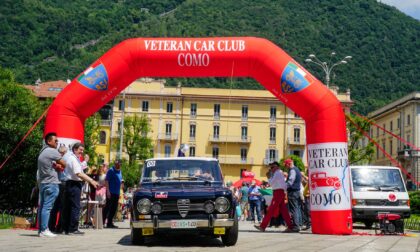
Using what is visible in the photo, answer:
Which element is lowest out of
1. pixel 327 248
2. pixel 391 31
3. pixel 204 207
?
pixel 327 248

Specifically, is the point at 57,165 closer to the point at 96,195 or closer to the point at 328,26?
the point at 96,195

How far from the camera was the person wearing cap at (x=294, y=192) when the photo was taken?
1623 centimetres

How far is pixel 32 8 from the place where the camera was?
145375 mm

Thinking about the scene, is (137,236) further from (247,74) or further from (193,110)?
(193,110)

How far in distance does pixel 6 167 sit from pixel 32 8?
128 meters

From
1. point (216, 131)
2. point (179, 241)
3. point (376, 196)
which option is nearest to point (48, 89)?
point (216, 131)

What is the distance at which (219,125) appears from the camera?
8325cm

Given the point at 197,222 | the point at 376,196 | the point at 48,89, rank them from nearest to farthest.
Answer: the point at 197,222 → the point at 376,196 → the point at 48,89

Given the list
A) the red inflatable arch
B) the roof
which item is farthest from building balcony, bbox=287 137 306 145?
the red inflatable arch

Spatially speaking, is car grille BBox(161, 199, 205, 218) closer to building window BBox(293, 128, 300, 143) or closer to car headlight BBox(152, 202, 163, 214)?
car headlight BBox(152, 202, 163, 214)

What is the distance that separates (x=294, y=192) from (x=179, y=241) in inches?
229

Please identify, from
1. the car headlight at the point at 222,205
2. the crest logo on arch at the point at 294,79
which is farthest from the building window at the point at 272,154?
the car headlight at the point at 222,205

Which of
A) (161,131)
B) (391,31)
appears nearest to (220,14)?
(391,31)

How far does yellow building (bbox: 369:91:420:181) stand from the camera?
243 feet
